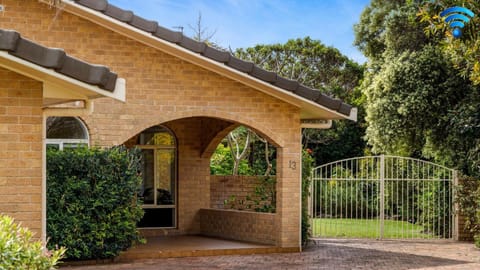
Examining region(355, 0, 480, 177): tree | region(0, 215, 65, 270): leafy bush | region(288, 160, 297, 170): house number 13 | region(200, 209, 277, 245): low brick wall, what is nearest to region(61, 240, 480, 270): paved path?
region(200, 209, 277, 245): low brick wall

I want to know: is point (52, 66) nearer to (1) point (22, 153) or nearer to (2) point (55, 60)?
(2) point (55, 60)

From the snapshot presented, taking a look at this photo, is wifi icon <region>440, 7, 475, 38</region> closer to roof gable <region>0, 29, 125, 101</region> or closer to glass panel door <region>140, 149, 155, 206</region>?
roof gable <region>0, 29, 125, 101</region>

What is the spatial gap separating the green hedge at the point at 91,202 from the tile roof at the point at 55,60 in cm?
544

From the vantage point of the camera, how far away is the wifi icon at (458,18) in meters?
10.6

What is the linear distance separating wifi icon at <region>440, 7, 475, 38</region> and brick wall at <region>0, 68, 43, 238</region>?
5.67m

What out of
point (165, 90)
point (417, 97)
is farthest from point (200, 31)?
point (165, 90)

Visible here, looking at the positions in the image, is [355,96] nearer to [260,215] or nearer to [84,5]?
[260,215]

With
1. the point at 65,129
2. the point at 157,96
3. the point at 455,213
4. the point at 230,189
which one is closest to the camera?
the point at 157,96

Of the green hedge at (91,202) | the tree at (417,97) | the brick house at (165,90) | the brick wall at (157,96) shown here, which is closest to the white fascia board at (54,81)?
the brick house at (165,90)

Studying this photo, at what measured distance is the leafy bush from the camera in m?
6.05

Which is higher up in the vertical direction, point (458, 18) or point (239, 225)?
point (458, 18)

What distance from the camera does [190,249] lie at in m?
15.7

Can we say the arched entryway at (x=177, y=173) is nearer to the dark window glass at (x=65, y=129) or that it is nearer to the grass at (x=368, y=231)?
the grass at (x=368, y=231)

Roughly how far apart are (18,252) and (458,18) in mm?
7146
